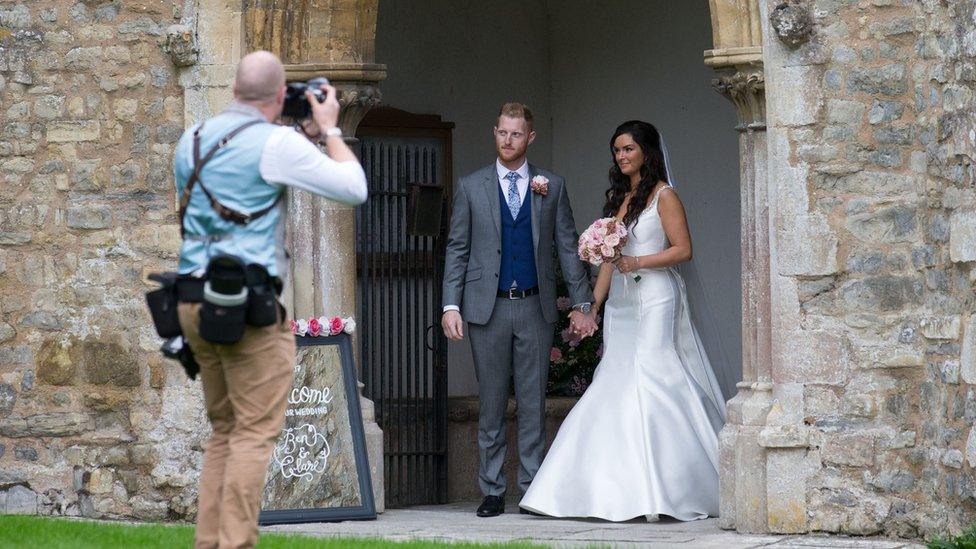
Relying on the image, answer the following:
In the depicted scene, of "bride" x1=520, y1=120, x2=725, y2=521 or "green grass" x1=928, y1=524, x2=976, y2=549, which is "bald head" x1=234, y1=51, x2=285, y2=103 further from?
"bride" x1=520, y1=120, x2=725, y2=521

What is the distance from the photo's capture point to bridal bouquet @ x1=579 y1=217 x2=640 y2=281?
24.7 feet

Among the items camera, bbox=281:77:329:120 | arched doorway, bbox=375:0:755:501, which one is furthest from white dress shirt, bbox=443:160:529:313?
camera, bbox=281:77:329:120

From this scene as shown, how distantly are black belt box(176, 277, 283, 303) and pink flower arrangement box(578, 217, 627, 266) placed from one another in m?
3.17

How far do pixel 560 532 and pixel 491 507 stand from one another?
2.54ft

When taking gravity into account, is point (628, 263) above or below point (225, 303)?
above

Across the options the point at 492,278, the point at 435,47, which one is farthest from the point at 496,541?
the point at 435,47

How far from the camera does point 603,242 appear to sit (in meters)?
7.54

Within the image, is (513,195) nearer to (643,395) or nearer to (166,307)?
(643,395)

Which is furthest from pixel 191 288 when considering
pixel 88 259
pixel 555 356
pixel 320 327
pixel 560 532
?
pixel 555 356

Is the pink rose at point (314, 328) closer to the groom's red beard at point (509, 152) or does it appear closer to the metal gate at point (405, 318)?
the metal gate at point (405, 318)

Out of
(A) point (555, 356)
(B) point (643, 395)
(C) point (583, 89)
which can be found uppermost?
(C) point (583, 89)

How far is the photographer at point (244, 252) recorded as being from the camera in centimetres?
445

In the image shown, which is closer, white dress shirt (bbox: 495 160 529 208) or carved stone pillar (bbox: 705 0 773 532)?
carved stone pillar (bbox: 705 0 773 532)

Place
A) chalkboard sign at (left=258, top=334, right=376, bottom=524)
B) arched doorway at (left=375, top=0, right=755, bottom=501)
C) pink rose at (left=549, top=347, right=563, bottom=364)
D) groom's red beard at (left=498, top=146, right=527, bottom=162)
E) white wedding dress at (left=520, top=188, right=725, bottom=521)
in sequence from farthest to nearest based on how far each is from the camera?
arched doorway at (left=375, top=0, right=755, bottom=501) → pink rose at (left=549, top=347, right=563, bottom=364) → groom's red beard at (left=498, top=146, right=527, bottom=162) → white wedding dress at (left=520, top=188, right=725, bottom=521) → chalkboard sign at (left=258, top=334, right=376, bottom=524)
